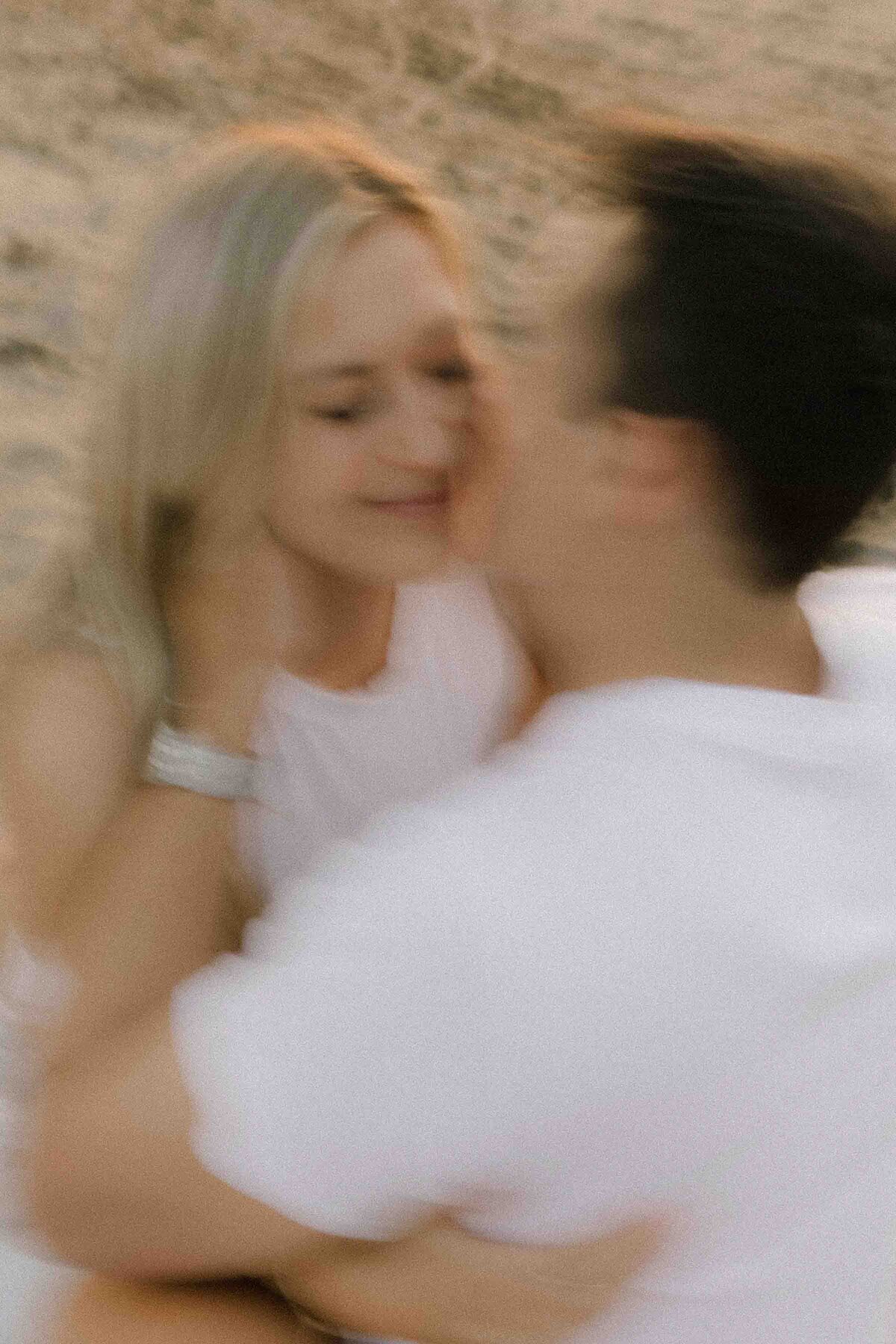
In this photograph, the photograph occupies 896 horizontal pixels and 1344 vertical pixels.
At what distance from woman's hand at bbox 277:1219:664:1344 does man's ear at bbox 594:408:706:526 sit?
2.23 feet

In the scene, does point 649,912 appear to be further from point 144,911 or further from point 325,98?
point 325,98

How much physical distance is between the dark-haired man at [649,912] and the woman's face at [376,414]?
0.47 metres

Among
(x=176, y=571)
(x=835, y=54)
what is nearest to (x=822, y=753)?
(x=176, y=571)

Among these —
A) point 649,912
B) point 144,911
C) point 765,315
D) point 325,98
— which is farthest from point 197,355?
point 325,98

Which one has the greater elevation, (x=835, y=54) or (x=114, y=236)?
(x=835, y=54)

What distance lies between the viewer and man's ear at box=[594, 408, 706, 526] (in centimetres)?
145

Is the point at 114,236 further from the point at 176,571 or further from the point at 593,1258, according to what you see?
the point at 593,1258

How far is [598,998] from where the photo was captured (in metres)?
1.22

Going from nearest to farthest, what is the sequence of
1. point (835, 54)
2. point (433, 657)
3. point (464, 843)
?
1. point (464, 843)
2. point (433, 657)
3. point (835, 54)

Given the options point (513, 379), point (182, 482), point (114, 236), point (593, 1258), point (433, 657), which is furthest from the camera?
point (114, 236)

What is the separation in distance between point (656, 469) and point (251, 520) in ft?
2.51

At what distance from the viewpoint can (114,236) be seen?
712cm

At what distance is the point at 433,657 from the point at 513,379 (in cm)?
65

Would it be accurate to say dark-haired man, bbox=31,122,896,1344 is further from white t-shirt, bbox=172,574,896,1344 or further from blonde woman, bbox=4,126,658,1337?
blonde woman, bbox=4,126,658,1337
